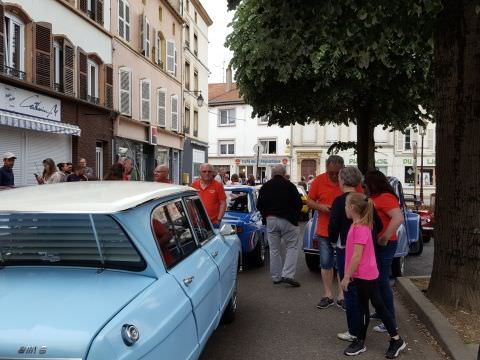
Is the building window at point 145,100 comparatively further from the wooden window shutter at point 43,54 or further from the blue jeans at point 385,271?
the blue jeans at point 385,271

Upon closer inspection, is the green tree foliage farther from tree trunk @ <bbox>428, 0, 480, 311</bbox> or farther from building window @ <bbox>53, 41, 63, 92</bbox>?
building window @ <bbox>53, 41, 63, 92</bbox>

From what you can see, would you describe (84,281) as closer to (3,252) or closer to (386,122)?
(3,252)

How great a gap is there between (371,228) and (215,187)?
322 centimetres

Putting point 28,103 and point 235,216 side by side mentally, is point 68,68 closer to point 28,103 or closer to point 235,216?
point 28,103

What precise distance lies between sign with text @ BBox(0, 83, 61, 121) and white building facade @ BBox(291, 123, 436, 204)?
33.1m

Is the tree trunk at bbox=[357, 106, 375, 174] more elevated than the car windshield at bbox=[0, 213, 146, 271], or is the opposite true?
the tree trunk at bbox=[357, 106, 375, 174]

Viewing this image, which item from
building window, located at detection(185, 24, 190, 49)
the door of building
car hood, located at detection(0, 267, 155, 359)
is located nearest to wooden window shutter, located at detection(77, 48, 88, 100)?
car hood, located at detection(0, 267, 155, 359)

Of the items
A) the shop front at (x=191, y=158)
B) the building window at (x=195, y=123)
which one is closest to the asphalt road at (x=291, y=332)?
the shop front at (x=191, y=158)

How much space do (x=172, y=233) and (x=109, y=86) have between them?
690 inches

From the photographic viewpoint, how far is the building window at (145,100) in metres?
23.9

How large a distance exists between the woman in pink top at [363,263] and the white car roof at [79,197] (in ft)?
5.26

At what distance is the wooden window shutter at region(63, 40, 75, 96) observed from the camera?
54.5 ft

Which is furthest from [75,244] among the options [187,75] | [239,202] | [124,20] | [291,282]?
[187,75]

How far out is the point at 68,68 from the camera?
1686 centimetres
